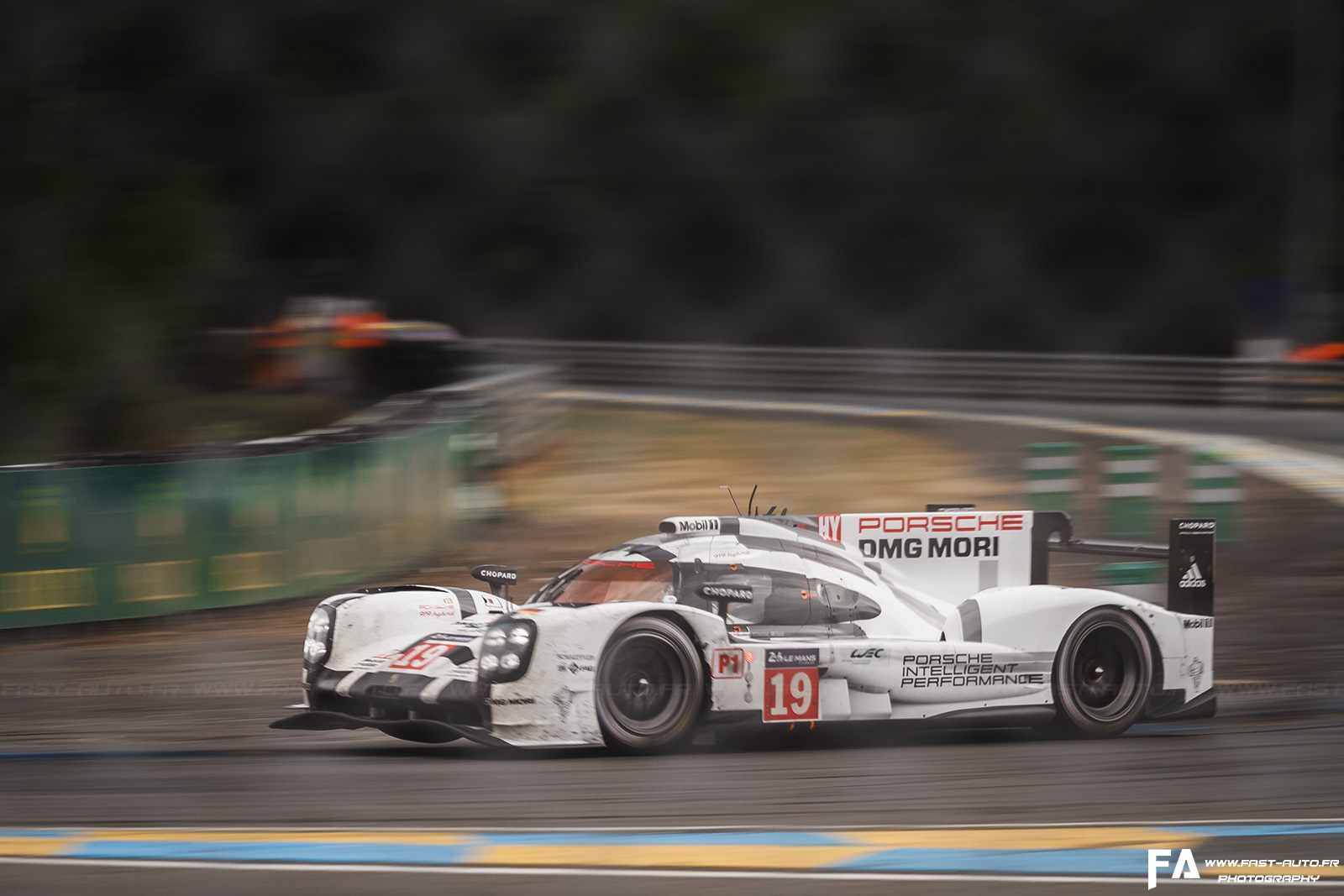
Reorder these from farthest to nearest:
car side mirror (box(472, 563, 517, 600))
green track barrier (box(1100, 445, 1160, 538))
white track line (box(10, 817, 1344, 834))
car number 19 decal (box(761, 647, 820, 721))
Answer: green track barrier (box(1100, 445, 1160, 538)) < car side mirror (box(472, 563, 517, 600)) < car number 19 decal (box(761, 647, 820, 721)) < white track line (box(10, 817, 1344, 834))

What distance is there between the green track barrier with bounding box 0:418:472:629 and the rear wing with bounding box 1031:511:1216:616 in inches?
190

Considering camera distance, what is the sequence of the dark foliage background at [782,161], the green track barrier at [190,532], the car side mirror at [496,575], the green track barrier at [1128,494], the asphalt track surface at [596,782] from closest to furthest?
the asphalt track surface at [596,782], the car side mirror at [496,575], the green track barrier at [190,532], the green track barrier at [1128,494], the dark foliage background at [782,161]

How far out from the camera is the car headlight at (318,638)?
235 inches

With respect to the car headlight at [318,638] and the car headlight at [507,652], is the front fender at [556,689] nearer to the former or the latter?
the car headlight at [507,652]

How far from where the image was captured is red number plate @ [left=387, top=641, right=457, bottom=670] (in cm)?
561

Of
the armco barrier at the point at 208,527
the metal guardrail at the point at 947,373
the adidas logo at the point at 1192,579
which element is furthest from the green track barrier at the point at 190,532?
the metal guardrail at the point at 947,373

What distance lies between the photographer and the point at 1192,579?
6.23m

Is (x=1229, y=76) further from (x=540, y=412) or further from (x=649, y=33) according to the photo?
(x=540, y=412)

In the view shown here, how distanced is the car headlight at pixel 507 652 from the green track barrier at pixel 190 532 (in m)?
3.92

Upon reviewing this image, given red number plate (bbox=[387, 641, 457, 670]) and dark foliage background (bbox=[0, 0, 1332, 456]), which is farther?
dark foliage background (bbox=[0, 0, 1332, 456])

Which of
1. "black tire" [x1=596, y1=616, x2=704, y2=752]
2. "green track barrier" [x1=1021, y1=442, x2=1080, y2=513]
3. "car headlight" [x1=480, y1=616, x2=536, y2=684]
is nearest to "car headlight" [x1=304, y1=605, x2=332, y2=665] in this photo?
"car headlight" [x1=480, y1=616, x2=536, y2=684]

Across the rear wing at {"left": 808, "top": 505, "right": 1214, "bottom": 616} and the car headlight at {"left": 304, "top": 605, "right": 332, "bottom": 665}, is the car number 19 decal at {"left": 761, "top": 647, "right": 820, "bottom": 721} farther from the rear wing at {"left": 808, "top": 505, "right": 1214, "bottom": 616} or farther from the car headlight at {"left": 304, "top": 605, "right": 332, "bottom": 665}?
the car headlight at {"left": 304, "top": 605, "right": 332, "bottom": 665}

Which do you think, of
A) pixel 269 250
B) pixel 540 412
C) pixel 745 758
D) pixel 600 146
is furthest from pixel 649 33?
pixel 745 758

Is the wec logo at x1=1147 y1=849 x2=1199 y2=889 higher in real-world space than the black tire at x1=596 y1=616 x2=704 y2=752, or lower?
lower
